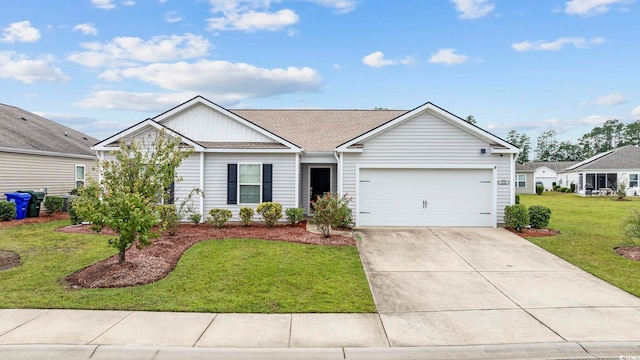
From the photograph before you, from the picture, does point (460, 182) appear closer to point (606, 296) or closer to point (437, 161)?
point (437, 161)

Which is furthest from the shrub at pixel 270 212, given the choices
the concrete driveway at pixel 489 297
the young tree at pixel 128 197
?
the young tree at pixel 128 197

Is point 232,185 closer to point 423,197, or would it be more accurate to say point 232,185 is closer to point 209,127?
point 209,127

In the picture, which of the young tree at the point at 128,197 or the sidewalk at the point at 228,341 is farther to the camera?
the young tree at the point at 128,197

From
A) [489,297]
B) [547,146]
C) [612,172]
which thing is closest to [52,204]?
[489,297]

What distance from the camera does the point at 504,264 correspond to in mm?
8117

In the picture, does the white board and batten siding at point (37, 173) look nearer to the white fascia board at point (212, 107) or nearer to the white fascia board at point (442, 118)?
the white fascia board at point (212, 107)

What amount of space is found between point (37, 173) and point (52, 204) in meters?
2.32

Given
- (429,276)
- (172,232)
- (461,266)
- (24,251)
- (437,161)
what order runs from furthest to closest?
1. (437,161)
2. (172,232)
3. (24,251)
4. (461,266)
5. (429,276)

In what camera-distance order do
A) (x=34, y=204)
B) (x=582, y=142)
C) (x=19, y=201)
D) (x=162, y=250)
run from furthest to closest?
(x=582, y=142)
(x=34, y=204)
(x=19, y=201)
(x=162, y=250)

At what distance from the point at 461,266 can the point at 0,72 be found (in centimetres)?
2690

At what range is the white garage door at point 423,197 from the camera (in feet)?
41.6

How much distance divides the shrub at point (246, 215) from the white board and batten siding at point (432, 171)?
3650 mm

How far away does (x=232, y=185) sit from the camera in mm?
12859

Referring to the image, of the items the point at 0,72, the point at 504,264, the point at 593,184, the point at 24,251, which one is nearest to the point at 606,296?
the point at 504,264
